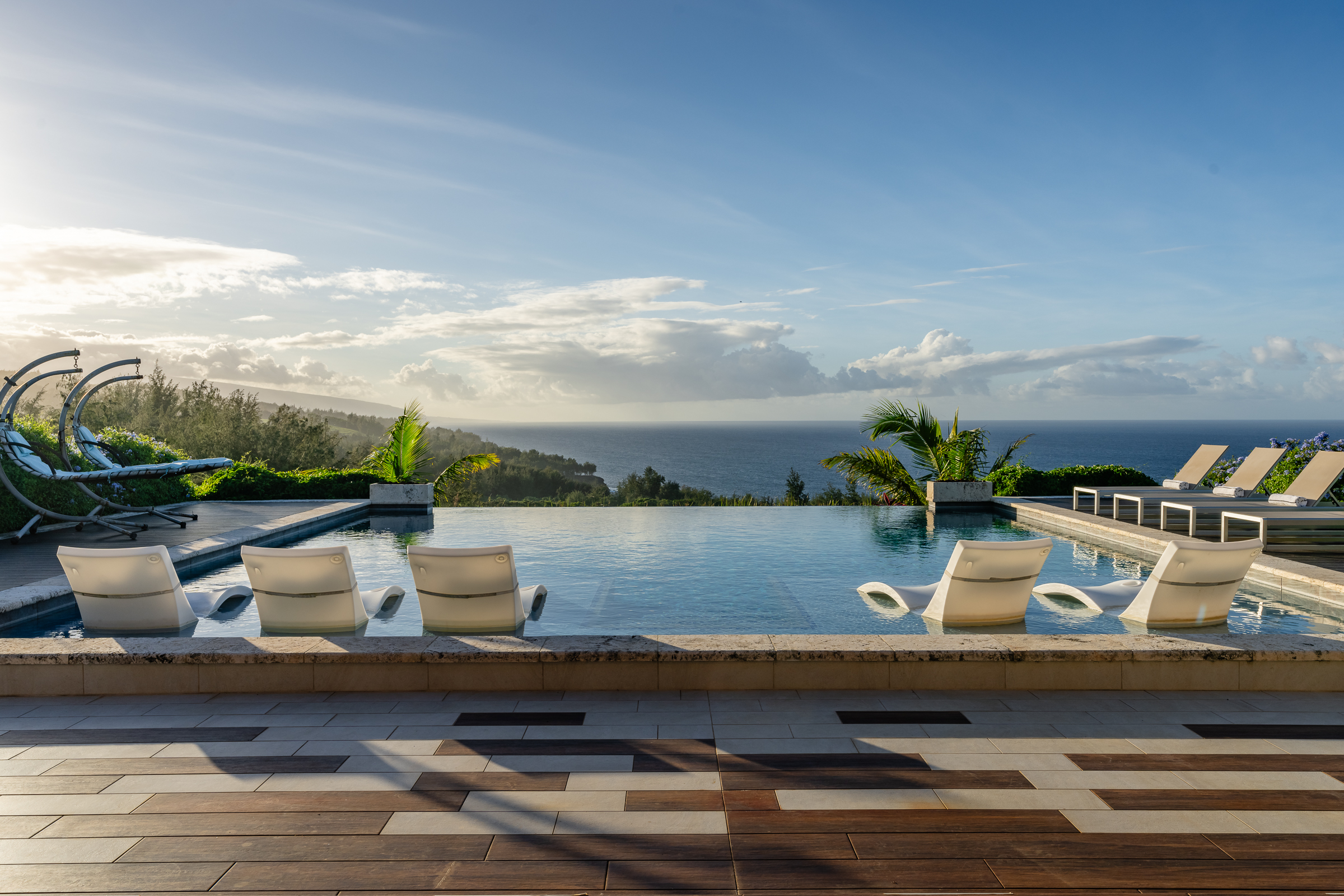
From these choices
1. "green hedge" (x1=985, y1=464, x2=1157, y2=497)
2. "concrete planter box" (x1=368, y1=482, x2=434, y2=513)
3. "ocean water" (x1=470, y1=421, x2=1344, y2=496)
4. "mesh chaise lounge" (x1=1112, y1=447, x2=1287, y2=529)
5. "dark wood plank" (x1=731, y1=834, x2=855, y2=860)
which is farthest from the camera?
"ocean water" (x1=470, y1=421, x2=1344, y2=496)

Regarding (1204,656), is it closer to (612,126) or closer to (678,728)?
(678,728)

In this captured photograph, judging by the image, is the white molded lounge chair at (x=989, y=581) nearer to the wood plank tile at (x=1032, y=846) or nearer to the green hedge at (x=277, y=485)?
A: the wood plank tile at (x=1032, y=846)

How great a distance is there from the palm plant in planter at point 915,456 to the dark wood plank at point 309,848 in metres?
12.0

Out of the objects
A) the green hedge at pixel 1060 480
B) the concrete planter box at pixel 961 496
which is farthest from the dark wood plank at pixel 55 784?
the green hedge at pixel 1060 480

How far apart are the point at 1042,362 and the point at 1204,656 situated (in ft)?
248

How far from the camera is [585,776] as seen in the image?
2.91 metres

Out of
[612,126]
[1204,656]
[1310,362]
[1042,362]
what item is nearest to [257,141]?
[612,126]

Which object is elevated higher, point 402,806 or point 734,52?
point 734,52

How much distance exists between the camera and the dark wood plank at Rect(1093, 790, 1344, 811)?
2.68 m

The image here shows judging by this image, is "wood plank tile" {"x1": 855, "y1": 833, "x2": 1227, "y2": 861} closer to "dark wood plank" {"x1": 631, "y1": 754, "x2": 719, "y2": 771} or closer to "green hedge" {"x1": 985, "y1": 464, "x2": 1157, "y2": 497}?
"dark wood plank" {"x1": 631, "y1": 754, "x2": 719, "y2": 771}

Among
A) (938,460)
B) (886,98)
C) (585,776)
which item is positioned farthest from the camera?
(886,98)

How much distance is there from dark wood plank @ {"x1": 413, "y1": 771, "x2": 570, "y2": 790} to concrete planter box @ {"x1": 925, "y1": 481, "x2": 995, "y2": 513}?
11744mm

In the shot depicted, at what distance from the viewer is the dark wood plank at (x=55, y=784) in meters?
2.81

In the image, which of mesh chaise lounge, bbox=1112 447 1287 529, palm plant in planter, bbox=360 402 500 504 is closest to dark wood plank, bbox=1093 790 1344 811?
mesh chaise lounge, bbox=1112 447 1287 529
